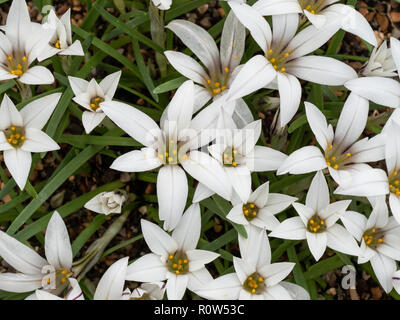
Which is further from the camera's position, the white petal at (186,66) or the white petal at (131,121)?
the white petal at (186,66)

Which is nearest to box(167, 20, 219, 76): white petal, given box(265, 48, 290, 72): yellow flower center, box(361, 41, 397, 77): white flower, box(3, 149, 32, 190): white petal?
box(265, 48, 290, 72): yellow flower center

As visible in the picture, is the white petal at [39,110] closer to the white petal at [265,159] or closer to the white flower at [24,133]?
the white flower at [24,133]

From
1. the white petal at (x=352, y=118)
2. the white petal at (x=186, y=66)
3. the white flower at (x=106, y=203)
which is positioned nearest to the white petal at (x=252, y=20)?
the white petal at (x=186, y=66)

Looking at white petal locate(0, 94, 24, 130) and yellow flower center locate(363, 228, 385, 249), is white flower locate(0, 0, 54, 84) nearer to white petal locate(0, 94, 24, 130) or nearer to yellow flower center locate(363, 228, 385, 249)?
white petal locate(0, 94, 24, 130)

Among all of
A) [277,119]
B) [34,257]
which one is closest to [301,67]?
[277,119]

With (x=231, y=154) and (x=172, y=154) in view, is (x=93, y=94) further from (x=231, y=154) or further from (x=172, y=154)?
(x=231, y=154)

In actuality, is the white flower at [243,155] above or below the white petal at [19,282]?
above

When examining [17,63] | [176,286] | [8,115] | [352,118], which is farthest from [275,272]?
[17,63]
